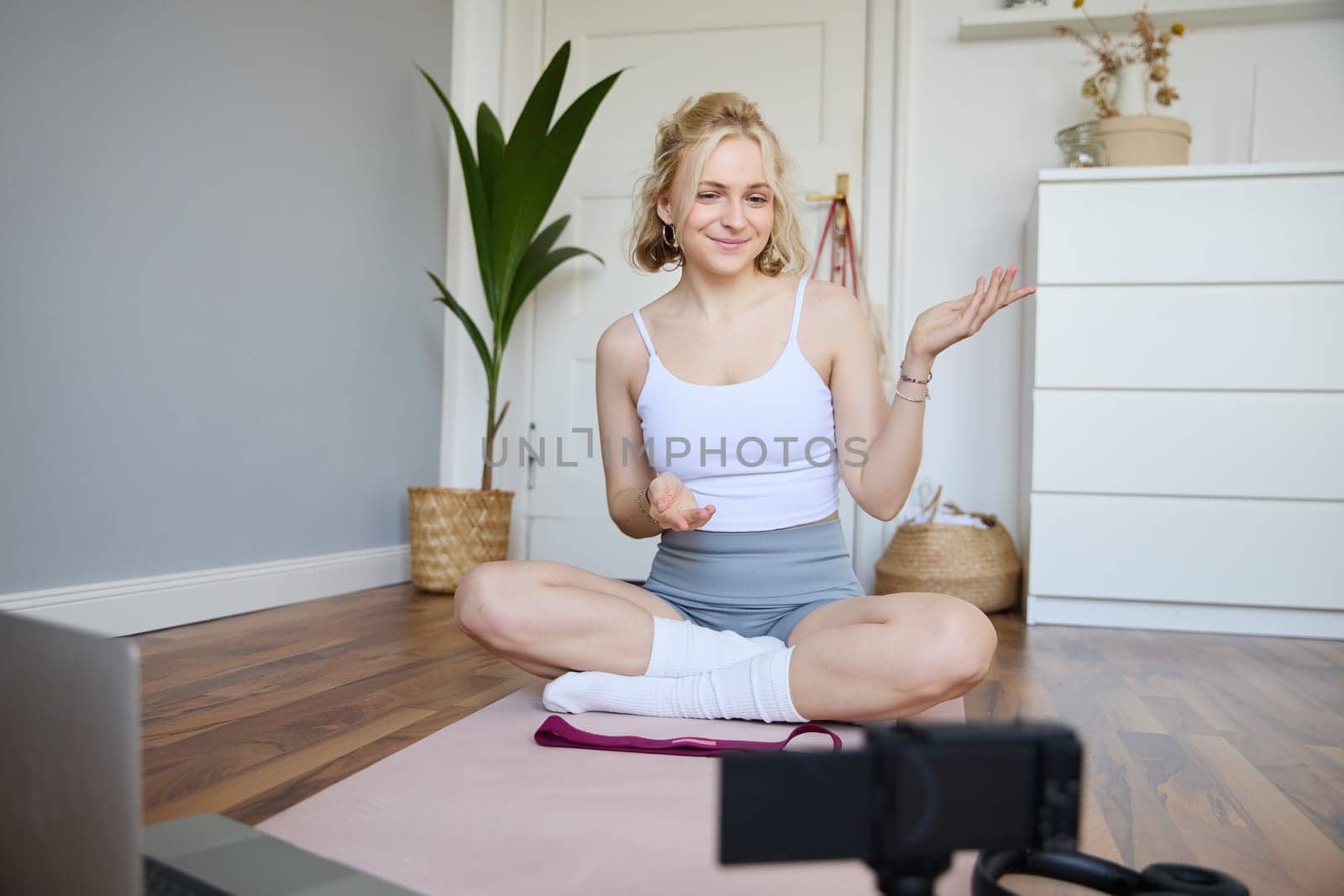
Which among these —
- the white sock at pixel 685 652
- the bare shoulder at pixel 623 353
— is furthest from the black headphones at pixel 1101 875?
the bare shoulder at pixel 623 353

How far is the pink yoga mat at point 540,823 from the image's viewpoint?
901mm

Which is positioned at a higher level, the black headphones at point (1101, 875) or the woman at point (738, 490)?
the woman at point (738, 490)

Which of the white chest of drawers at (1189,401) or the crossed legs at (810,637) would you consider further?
the white chest of drawers at (1189,401)

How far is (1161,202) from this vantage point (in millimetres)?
2910

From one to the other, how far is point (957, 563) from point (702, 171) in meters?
1.78

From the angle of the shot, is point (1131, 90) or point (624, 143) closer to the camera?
point (1131, 90)

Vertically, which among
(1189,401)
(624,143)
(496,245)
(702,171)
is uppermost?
(624,143)

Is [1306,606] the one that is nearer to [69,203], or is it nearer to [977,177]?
[977,177]

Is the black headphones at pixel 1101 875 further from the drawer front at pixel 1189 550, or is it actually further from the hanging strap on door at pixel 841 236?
the hanging strap on door at pixel 841 236

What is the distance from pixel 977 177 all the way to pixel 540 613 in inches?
100

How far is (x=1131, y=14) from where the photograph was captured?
325cm

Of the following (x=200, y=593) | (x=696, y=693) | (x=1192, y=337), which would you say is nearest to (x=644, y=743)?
(x=696, y=693)

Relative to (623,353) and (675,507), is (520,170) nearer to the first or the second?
(623,353)

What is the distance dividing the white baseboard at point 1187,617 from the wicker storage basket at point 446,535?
1604 mm
